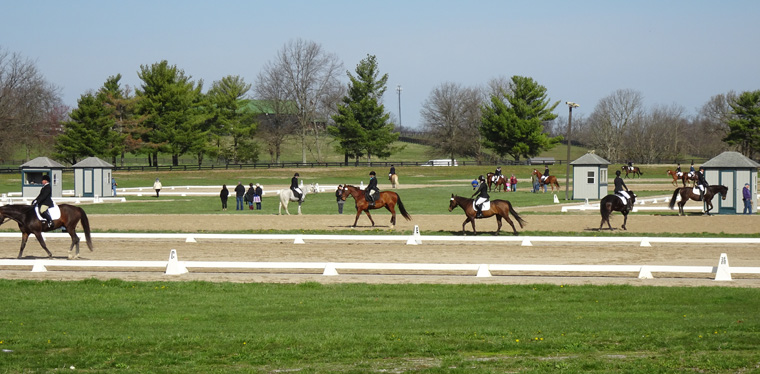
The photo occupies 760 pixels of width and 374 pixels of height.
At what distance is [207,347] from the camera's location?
10.4 meters

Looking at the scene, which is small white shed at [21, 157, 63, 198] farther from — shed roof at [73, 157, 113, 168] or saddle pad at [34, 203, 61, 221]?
saddle pad at [34, 203, 61, 221]

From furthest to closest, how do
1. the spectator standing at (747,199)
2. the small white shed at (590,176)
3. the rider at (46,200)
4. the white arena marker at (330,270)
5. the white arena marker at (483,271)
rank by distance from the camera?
the small white shed at (590,176)
the spectator standing at (747,199)
the rider at (46,200)
the white arena marker at (330,270)
the white arena marker at (483,271)

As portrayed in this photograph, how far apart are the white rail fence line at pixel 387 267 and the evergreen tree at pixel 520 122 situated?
258 feet

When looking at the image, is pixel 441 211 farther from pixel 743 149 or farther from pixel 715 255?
pixel 743 149

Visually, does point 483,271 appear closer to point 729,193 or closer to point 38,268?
point 38,268

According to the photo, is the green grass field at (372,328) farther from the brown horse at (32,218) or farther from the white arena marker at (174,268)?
the brown horse at (32,218)

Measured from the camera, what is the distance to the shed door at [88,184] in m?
49.1

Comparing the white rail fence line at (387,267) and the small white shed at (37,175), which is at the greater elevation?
the small white shed at (37,175)

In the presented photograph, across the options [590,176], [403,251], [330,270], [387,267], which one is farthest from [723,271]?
[590,176]

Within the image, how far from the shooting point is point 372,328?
38.8ft

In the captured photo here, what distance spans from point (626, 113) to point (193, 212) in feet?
305

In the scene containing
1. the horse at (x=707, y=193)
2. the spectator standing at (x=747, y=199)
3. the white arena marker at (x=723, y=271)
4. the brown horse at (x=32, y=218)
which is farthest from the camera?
the spectator standing at (x=747, y=199)

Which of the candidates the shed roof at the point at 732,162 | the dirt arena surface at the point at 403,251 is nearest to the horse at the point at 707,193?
the dirt arena surface at the point at 403,251

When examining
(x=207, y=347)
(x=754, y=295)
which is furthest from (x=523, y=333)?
(x=754, y=295)
